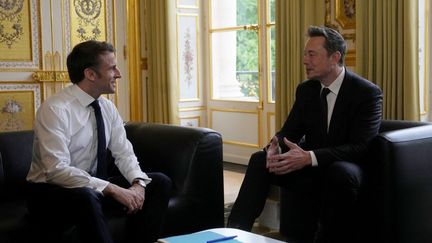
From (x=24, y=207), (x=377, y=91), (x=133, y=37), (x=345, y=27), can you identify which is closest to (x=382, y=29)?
(x=345, y=27)

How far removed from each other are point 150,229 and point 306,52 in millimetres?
1096

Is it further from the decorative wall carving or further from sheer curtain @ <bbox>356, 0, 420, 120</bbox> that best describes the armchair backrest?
the decorative wall carving

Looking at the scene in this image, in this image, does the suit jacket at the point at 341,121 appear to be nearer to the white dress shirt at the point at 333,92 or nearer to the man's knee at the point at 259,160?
the white dress shirt at the point at 333,92

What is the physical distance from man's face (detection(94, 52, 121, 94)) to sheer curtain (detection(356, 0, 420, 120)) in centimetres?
203

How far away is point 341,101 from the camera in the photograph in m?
Answer: 2.54

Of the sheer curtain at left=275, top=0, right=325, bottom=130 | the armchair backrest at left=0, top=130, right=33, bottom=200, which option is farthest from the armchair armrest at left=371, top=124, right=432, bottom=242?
the sheer curtain at left=275, top=0, right=325, bottom=130

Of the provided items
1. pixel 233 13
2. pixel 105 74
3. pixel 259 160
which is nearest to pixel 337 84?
pixel 259 160

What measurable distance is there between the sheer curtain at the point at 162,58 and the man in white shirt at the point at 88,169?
10.4 feet

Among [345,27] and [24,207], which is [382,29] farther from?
[24,207]

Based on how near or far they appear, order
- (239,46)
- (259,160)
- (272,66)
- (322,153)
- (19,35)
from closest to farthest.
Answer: (322,153) < (259,160) < (19,35) < (272,66) < (239,46)

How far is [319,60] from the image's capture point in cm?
260

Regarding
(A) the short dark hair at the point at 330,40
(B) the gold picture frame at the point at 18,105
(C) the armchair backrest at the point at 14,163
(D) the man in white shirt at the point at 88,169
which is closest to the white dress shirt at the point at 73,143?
(D) the man in white shirt at the point at 88,169

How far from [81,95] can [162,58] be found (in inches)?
134

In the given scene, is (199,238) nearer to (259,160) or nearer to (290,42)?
(259,160)
